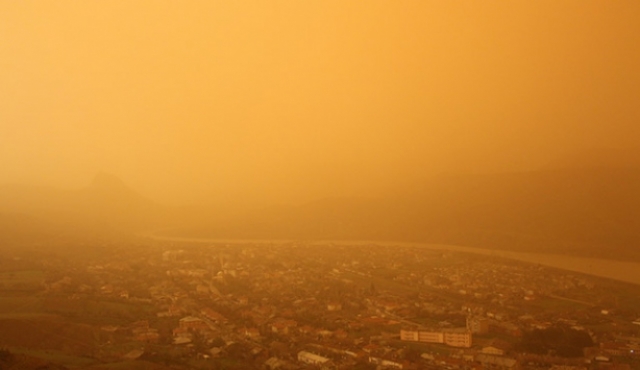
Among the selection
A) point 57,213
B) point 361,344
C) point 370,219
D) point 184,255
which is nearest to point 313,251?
point 184,255

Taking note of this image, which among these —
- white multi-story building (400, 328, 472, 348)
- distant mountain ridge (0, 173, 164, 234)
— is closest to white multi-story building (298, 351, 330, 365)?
white multi-story building (400, 328, 472, 348)

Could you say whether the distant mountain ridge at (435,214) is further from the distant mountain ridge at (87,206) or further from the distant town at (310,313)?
the distant town at (310,313)

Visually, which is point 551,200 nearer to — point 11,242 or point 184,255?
point 184,255

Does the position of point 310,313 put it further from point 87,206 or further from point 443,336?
point 87,206

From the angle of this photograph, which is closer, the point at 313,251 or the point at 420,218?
the point at 313,251

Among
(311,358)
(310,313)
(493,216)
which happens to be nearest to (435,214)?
(493,216)

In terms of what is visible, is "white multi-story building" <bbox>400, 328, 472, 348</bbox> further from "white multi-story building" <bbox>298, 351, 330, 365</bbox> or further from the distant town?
"white multi-story building" <bbox>298, 351, 330, 365</bbox>

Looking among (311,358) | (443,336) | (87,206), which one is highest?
(87,206)

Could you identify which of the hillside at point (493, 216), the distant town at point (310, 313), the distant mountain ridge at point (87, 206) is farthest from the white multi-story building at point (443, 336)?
the distant mountain ridge at point (87, 206)
